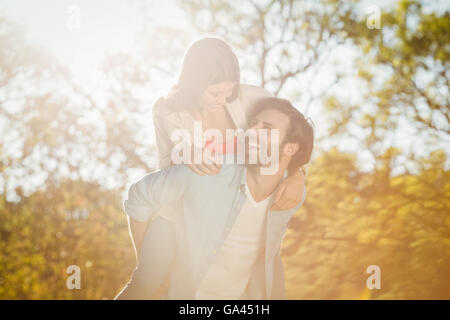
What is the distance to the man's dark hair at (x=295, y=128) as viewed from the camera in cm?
246

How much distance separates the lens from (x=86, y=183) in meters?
8.41

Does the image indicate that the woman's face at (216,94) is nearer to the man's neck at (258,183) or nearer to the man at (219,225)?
the man at (219,225)

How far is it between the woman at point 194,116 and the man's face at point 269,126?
8.4 inches

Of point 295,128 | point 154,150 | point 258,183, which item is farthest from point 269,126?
point 154,150

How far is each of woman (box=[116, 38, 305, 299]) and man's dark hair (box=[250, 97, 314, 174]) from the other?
0.31 feet

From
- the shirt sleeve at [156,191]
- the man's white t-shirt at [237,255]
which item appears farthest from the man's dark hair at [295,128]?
the shirt sleeve at [156,191]

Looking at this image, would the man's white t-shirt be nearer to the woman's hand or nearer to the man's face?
the woman's hand

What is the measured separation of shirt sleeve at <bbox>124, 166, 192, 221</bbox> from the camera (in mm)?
2357

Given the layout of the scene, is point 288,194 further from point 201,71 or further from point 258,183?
point 201,71

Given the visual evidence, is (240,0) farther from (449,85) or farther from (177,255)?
(177,255)

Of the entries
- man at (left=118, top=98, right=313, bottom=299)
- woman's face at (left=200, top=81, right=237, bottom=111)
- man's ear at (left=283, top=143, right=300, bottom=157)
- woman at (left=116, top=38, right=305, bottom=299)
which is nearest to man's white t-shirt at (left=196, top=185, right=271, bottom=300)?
man at (left=118, top=98, right=313, bottom=299)

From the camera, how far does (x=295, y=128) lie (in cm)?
246

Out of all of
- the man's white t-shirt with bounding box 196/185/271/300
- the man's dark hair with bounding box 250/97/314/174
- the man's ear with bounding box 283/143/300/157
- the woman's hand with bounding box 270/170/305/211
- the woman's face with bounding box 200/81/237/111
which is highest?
the woman's face with bounding box 200/81/237/111

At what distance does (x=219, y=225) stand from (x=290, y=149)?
59 cm
